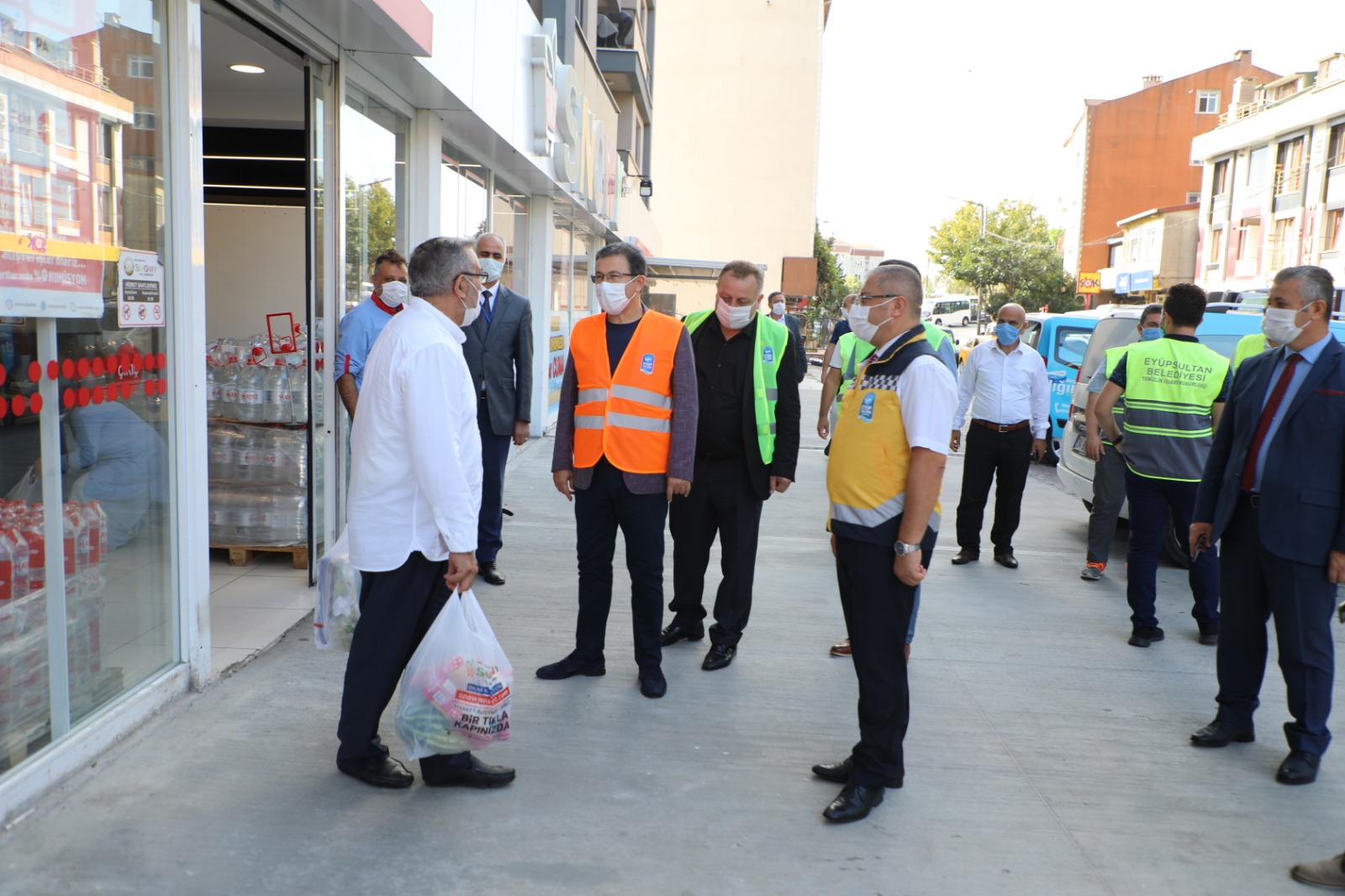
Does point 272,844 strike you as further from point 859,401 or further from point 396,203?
point 396,203

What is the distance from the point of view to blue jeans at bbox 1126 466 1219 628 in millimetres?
5711

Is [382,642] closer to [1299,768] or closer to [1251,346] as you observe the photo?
[1299,768]

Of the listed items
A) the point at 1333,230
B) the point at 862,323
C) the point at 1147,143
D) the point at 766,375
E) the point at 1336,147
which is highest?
the point at 1147,143

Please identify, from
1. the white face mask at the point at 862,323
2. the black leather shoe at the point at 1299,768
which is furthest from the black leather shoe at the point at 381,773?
the black leather shoe at the point at 1299,768

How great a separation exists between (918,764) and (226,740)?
2.60m

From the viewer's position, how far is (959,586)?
22.5 ft

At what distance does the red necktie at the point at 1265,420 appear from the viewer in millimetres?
4184

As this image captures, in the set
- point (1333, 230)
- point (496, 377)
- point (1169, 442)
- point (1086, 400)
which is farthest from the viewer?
point (1333, 230)

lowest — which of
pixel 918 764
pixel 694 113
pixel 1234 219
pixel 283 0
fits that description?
pixel 918 764

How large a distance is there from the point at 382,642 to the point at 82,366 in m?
1.38

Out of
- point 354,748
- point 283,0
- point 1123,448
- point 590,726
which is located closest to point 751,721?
point 590,726

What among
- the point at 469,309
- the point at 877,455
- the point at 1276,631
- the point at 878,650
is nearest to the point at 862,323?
the point at 877,455

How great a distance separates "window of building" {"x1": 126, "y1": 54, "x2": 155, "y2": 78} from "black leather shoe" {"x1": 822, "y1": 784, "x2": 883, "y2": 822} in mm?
3575

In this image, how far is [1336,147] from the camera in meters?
33.6
